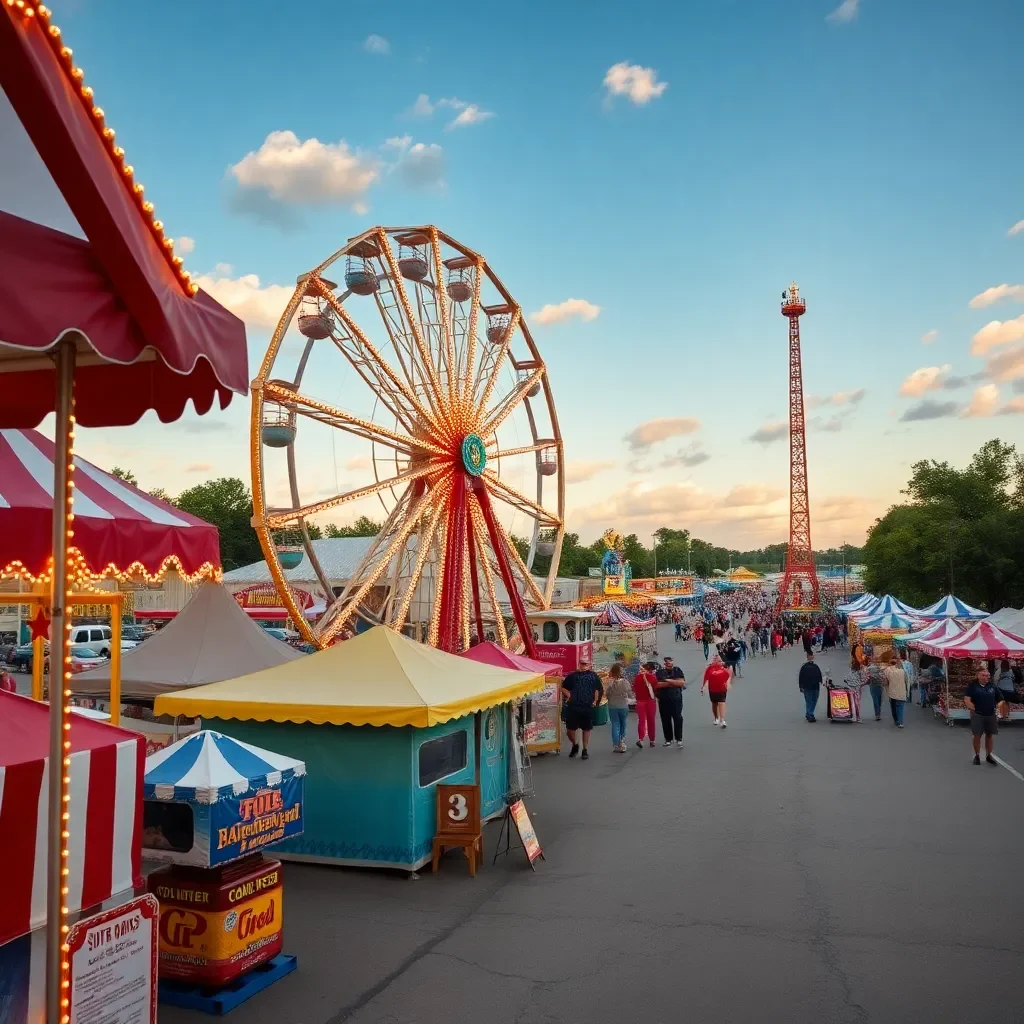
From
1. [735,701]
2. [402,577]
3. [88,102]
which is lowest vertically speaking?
[735,701]

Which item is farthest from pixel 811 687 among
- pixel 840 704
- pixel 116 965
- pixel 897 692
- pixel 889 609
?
pixel 116 965

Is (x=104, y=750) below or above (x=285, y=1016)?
above

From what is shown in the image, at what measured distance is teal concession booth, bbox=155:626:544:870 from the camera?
8.90m

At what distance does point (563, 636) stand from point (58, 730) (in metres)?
18.3

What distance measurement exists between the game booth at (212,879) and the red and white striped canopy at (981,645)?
15.3 m

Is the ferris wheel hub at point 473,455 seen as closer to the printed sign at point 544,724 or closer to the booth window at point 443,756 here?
the printed sign at point 544,724

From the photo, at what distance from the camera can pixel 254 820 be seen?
638 cm

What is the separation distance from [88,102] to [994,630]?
63.9 ft

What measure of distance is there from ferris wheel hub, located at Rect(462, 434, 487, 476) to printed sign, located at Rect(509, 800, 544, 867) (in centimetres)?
1037

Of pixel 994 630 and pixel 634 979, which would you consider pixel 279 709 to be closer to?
pixel 634 979

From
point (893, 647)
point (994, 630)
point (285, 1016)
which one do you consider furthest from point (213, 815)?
point (893, 647)

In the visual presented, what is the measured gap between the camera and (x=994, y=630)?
18.8 meters

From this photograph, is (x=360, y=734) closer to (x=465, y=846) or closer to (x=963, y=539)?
(x=465, y=846)

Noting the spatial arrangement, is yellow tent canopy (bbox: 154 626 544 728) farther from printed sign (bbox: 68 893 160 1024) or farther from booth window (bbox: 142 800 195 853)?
printed sign (bbox: 68 893 160 1024)
